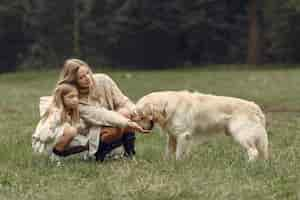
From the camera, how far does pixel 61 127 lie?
727 centimetres

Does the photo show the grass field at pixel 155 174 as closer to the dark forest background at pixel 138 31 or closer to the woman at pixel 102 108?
the woman at pixel 102 108

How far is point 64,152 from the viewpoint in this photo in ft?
24.2

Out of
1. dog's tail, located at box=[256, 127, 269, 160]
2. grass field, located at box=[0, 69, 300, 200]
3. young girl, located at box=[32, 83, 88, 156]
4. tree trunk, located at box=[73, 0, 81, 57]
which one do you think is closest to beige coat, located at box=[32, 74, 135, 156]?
young girl, located at box=[32, 83, 88, 156]

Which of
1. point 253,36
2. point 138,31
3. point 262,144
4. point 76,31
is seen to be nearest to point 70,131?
point 262,144

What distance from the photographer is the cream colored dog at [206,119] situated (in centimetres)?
734

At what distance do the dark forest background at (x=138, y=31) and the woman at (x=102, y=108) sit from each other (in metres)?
29.3

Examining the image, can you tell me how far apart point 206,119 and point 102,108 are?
42.0 inches

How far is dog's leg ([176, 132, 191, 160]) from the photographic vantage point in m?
7.42

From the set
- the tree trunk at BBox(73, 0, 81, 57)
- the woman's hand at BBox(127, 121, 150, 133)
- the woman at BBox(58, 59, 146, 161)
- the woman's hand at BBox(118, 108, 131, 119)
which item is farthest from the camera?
the tree trunk at BBox(73, 0, 81, 57)

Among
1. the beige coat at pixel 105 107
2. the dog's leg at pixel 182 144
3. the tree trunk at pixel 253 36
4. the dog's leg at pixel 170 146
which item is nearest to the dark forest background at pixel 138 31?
the tree trunk at pixel 253 36

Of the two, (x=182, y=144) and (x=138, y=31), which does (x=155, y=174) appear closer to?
(x=182, y=144)

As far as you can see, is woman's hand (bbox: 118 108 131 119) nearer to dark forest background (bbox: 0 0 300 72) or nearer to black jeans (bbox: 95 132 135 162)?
black jeans (bbox: 95 132 135 162)

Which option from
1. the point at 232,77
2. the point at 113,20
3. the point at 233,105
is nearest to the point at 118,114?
the point at 233,105

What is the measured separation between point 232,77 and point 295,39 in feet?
41.9
